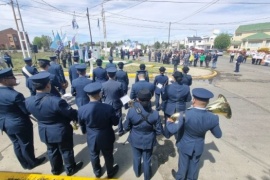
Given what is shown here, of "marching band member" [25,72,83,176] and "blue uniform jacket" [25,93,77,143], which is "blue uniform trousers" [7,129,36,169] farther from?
"blue uniform jacket" [25,93,77,143]

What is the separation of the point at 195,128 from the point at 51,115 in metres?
2.37

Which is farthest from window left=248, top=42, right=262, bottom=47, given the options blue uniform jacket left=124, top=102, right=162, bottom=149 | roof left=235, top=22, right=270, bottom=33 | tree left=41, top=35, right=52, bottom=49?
tree left=41, top=35, right=52, bottom=49

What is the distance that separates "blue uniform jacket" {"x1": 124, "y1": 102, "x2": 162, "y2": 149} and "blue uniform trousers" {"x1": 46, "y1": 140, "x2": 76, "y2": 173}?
124cm

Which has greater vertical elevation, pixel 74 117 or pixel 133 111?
pixel 133 111

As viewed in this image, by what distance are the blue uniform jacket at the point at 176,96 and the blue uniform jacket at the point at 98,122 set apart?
1.82m

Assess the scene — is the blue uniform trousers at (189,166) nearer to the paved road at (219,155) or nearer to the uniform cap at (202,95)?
the paved road at (219,155)

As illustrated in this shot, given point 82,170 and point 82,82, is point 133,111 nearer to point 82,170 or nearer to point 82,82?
point 82,170

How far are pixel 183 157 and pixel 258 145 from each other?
2991 millimetres

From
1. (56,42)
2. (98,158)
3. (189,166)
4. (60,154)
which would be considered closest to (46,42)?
(56,42)

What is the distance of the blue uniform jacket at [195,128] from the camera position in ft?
8.23

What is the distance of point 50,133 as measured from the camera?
2.95m

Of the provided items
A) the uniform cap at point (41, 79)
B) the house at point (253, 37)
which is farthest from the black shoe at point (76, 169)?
the house at point (253, 37)

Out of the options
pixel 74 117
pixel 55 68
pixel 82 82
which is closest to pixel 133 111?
pixel 74 117

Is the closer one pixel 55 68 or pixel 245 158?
pixel 245 158
